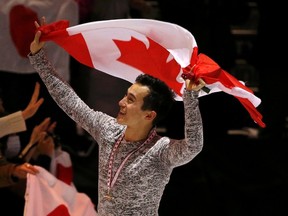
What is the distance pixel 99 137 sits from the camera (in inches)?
94.5

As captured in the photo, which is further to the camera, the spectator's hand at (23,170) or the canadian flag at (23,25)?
the canadian flag at (23,25)

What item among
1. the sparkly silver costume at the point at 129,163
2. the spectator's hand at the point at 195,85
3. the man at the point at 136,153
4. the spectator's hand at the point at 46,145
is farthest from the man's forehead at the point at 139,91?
the spectator's hand at the point at 46,145

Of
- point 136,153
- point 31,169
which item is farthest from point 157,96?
point 31,169

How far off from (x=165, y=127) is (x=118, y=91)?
1.49 feet

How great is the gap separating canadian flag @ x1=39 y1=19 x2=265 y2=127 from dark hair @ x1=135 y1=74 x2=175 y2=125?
36 millimetres

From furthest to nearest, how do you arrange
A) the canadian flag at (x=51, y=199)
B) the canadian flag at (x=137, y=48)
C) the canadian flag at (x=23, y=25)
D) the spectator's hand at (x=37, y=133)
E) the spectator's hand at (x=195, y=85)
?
the canadian flag at (x=23, y=25)
the spectator's hand at (x=37, y=133)
the canadian flag at (x=51, y=199)
the canadian flag at (x=137, y=48)
the spectator's hand at (x=195, y=85)

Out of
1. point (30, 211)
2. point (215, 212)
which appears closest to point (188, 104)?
point (30, 211)

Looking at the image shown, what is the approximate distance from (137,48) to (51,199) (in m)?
0.70

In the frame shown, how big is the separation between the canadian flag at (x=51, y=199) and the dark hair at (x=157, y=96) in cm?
62

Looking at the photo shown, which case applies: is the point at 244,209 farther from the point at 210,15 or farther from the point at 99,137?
the point at 99,137

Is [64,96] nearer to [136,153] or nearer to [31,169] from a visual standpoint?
[136,153]

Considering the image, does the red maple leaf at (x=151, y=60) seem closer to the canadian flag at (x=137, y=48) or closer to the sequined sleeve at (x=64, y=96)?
the canadian flag at (x=137, y=48)

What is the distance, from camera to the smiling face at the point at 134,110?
2311 mm

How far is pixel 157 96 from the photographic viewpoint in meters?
2.32
